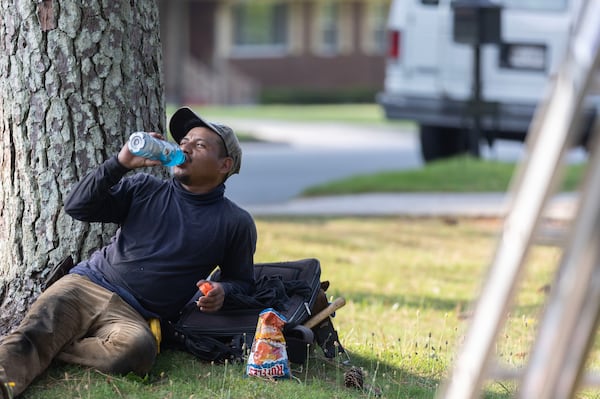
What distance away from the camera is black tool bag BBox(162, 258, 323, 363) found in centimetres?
467

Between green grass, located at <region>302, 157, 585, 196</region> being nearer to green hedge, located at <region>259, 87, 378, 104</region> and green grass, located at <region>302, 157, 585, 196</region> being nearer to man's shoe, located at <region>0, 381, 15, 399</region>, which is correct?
man's shoe, located at <region>0, 381, 15, 399</region>

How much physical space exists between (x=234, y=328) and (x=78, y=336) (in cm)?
62

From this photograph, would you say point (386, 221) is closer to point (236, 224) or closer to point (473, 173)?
point (473, 173)

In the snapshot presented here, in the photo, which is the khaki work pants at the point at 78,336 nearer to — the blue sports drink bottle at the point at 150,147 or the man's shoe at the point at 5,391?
the man's shoe at the point at 5,391

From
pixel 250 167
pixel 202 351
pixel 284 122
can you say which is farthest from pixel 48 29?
pixel 284 122

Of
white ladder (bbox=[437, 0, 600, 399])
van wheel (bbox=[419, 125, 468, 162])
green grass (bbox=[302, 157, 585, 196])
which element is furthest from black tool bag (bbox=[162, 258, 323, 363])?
van wheel (bbox=[419, 125, 468, 162])

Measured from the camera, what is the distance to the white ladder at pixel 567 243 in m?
2.29

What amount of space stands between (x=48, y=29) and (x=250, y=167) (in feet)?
37.5

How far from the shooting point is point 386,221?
10680mm

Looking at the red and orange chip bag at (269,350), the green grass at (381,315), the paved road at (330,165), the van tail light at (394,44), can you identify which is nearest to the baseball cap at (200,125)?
the red and orange chip bag at (269,350)

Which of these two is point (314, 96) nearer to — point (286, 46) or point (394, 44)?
point (286, 46)

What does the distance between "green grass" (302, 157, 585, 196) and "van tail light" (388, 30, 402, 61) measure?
5.46 ft

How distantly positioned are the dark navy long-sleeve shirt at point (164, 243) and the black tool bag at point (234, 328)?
0.07 metres

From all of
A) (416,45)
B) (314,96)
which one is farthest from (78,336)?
(314,96)
